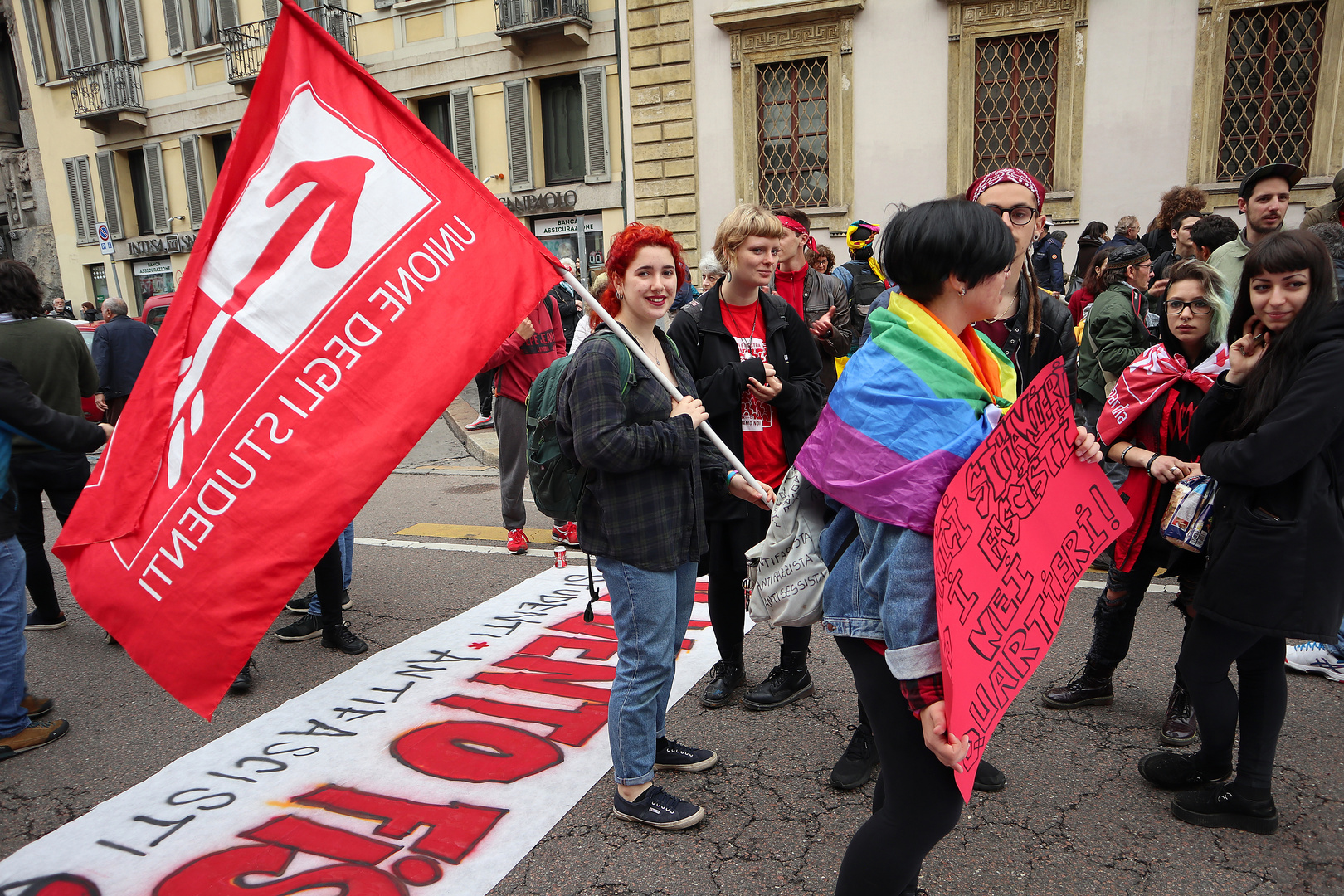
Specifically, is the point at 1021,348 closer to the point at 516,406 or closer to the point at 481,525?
the point at 516,406

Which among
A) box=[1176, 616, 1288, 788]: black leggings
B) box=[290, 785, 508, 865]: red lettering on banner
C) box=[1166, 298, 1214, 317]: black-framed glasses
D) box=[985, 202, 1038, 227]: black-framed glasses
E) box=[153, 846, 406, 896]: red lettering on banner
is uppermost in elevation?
box=[985, 202, 1038, 227]: black-framed glasses

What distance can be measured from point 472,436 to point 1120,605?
8.63 metres

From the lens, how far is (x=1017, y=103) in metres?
13.4

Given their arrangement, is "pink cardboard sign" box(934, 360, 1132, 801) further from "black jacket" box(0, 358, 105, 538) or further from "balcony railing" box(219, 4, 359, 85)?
"balcony railing" box(219, 4, 359, 85)

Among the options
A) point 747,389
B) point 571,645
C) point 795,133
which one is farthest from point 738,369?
point 795,133

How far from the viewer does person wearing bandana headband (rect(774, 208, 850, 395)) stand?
4566 mm

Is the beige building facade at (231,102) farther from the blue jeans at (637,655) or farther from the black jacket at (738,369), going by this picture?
the blue jeans at (637,655)

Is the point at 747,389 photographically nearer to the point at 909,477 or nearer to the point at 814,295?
the point at 909,477

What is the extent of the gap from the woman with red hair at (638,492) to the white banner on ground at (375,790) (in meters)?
0.42

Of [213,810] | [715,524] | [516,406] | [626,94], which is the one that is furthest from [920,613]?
[626,94]

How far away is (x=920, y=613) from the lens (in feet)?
5.53

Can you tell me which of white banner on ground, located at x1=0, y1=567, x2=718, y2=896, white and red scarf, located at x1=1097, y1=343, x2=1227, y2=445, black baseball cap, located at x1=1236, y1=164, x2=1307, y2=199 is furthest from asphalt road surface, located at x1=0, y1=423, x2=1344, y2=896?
black baseball cap, located at x1=1236, y1=164, x2=1307, y2=199

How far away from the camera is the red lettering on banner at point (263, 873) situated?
7.99 feet

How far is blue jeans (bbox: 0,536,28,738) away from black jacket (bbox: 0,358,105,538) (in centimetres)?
13
